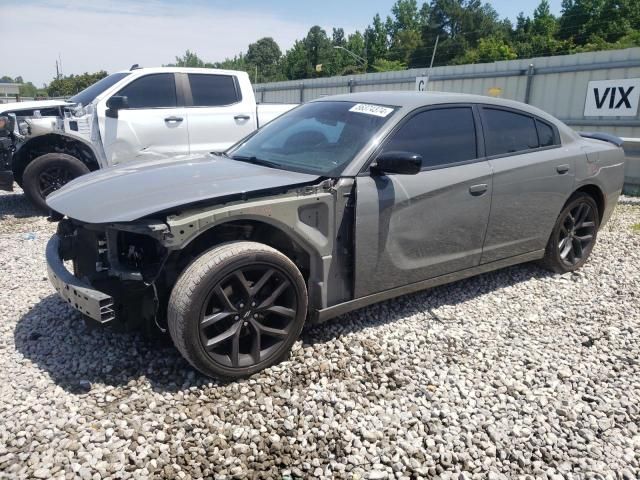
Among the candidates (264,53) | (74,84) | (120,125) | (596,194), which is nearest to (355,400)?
(596,194)

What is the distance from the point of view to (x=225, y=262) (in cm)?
273

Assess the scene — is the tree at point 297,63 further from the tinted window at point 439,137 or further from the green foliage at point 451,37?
the tinted window at point 439,137

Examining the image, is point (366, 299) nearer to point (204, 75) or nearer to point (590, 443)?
point (590, 443)

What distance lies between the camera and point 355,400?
2.80 meters

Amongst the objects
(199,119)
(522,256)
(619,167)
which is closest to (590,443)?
(522,256)

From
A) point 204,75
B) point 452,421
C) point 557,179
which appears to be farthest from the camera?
point 204,75

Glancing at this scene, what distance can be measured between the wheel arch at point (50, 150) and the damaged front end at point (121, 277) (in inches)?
175

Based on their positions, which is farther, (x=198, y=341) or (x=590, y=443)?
(x=198, y=341)

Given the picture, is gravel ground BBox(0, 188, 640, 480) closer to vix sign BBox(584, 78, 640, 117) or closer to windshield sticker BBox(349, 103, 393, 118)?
windshield sticker BBox(349, 103, 393, 118)

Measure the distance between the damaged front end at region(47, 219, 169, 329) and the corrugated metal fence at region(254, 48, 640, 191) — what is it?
8712mm

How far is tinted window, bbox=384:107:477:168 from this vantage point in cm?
348

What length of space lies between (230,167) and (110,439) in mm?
1819

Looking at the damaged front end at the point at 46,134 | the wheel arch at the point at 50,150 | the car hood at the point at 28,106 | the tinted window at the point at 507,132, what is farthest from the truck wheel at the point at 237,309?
the car hood at the point at 28,106

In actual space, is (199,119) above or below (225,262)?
above
